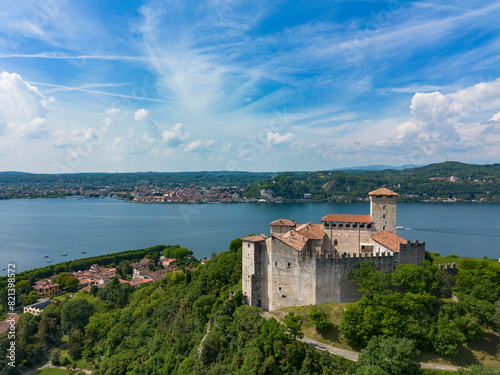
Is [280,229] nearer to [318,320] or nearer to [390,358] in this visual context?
[318,320]

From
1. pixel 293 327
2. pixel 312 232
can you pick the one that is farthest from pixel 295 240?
pixel 293 327

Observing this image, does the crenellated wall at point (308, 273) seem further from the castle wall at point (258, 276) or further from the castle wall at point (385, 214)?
the castle wall at point (385, 214)

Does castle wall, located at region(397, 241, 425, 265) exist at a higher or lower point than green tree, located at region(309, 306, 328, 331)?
higher

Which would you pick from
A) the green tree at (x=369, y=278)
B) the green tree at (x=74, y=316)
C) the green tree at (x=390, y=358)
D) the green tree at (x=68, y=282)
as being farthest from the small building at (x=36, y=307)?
the green tree at (x=390, y=358)

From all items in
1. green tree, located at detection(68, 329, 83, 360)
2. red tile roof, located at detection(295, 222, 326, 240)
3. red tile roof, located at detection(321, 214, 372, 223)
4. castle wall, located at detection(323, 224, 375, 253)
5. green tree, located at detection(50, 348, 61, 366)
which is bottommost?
green tree, located at detection(50, 348, 61, 366)

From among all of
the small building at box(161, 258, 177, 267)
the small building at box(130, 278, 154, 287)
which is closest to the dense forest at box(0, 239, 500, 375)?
the small building at box(130, 278, 154, 287)

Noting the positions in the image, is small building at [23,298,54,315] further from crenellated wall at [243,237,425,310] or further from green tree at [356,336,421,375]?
green tree at [356,336,421,375]

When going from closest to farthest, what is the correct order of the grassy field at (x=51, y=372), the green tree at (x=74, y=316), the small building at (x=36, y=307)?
the grassy field at (x=51, y=372) < the green tree at (x=74, y=316) < the small building at (x=36, y=307)

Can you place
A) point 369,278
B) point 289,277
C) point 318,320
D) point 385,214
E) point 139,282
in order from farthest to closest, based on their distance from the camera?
point 139,282 → point 385,214 → point 289,277 → point 369,278 → point 318,320
